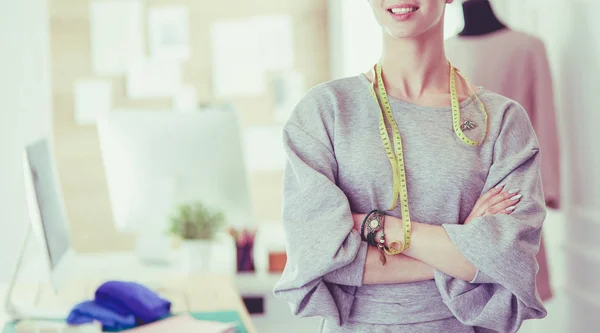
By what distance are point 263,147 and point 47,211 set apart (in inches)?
115

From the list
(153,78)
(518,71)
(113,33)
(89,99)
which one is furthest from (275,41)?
(518,71)

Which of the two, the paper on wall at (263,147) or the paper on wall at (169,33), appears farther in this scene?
the paper on wall at (263,147)

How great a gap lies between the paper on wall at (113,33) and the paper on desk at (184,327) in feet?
9.96

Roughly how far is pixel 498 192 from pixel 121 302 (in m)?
1.06

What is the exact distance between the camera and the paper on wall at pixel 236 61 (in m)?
5.01

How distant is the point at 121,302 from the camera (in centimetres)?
208

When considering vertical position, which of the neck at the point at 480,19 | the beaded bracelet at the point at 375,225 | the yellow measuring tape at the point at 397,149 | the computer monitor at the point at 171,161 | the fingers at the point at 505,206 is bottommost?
the computer monitor at the point at 171,161

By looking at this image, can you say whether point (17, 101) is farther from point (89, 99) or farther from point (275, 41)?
point (275, 41)

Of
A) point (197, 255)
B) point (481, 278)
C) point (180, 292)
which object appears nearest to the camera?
point (481, 278)

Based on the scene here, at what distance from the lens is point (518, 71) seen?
2.79m

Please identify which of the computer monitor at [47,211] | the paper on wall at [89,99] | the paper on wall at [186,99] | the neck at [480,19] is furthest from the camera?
Answer: the paper on wall at [186,99]

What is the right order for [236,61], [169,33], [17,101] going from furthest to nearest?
1. [236,61]
2. [169,33]
3. [17,101]

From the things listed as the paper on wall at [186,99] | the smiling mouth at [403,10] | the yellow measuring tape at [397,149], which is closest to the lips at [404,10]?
the smiling mouth at [403,10]

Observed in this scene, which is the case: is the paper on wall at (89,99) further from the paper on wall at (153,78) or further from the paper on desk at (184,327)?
the paper on desk at (184,327)
